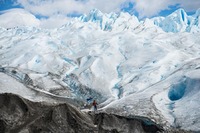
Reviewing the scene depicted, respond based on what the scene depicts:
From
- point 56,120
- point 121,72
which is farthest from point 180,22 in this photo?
point 56,120

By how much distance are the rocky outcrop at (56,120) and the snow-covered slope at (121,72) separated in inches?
130

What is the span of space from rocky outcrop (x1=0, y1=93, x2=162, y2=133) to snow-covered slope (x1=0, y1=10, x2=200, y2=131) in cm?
330

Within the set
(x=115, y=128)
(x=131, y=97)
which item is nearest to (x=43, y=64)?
(x=131, y=97)

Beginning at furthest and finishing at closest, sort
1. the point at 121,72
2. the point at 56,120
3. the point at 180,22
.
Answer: the point at 180,22 < the point at 121,72 < the point at 56,120

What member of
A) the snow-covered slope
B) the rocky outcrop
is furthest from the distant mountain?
the rocky outcrop

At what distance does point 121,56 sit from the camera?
195 feet

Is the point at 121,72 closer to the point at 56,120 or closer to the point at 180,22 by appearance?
the point at 56,120

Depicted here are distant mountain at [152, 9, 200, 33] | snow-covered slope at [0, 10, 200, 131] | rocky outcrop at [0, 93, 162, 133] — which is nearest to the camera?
rocky outcrop at [0, 93, 162, 133]

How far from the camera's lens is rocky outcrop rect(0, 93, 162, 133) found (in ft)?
76.9

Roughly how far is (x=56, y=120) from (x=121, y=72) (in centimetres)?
2944

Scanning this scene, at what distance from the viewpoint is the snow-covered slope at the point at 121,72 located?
3219 cm

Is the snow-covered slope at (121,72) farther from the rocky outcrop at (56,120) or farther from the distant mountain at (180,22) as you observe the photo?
the distant mountain at (180,22)

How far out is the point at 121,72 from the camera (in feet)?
173

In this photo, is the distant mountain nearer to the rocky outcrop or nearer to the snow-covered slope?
the snow-covered slope
